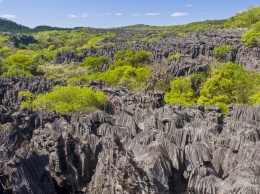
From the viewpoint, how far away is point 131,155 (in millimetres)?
16969

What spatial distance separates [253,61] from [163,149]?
48.1m

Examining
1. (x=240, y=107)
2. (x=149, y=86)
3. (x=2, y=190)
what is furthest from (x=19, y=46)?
(x=2, y=190)

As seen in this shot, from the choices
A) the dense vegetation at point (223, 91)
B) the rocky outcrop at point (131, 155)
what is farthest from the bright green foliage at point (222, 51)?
the rocky outcrop at point (131, 155)

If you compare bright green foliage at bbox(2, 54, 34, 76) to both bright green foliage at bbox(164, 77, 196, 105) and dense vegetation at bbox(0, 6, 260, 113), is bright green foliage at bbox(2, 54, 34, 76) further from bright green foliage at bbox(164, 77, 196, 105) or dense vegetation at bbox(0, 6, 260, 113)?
bright green foliage at bbox(164, 77, 196, 105)

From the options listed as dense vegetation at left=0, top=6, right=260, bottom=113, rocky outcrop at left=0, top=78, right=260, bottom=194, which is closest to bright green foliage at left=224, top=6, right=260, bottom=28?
dense vegetation at left=0, top=6, right=260, bottom=113

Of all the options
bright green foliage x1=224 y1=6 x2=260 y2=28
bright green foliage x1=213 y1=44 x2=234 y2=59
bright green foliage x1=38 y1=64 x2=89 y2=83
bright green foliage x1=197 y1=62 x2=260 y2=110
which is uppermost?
bright green foliage x1=224 y1=6 x2=260 y2=28

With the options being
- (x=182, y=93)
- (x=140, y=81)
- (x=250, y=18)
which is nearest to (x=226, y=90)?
(x=182, y=93)

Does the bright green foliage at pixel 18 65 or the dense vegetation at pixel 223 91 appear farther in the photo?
the bright green foliage at pixel 18 65

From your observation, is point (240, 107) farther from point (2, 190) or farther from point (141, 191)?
point (2, 190)

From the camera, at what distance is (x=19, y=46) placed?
11850 cm

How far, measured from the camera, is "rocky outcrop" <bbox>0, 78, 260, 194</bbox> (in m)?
14.4

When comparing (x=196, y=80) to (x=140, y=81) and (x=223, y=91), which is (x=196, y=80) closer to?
(x=223, y=91)

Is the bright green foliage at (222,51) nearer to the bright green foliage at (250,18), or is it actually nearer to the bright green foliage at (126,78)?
the bright green foliage at (126,78)

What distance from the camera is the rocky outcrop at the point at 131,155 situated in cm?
1437
